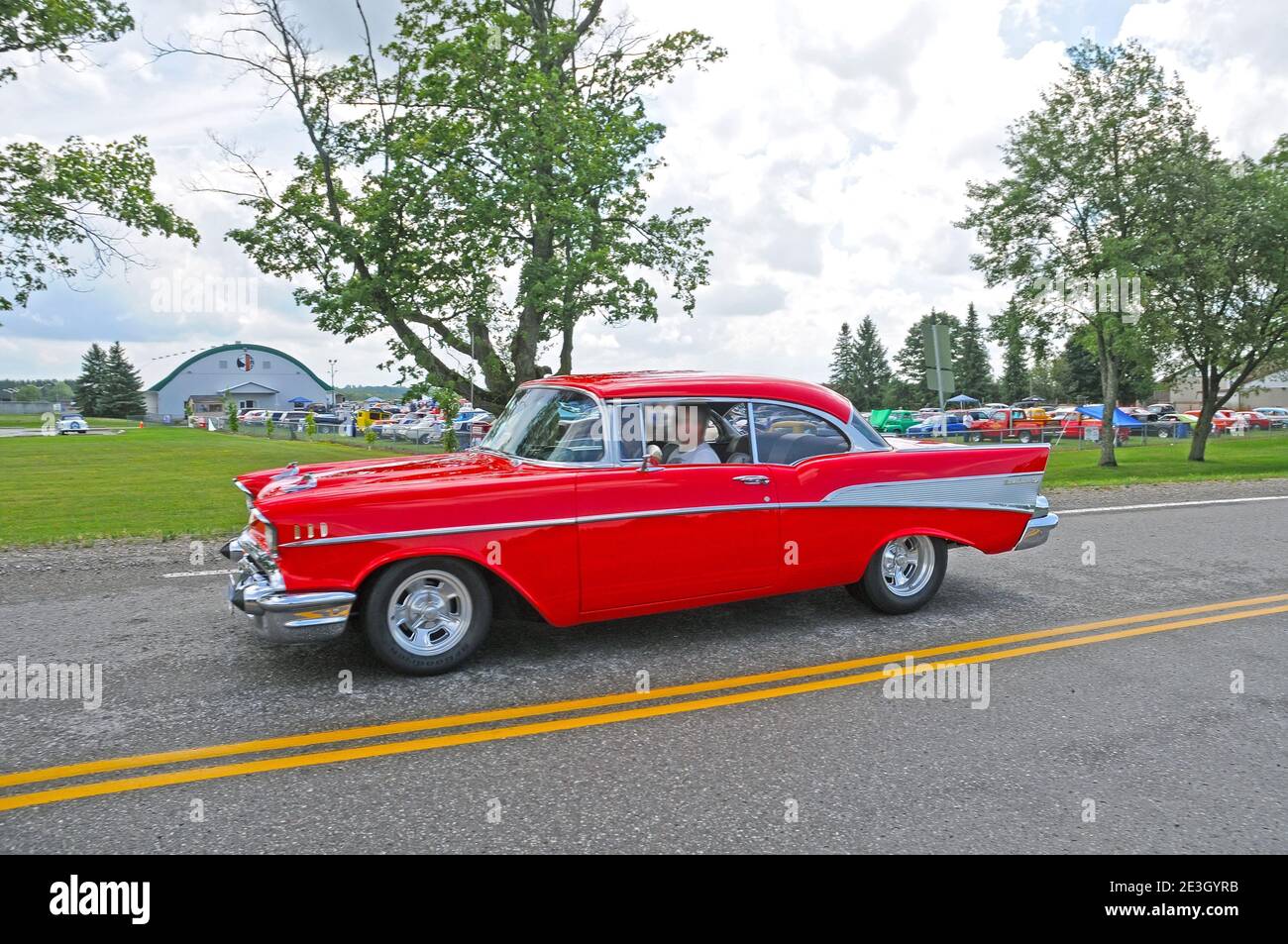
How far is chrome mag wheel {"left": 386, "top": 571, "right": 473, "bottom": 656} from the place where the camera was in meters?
4.87

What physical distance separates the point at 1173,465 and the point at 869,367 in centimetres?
5894

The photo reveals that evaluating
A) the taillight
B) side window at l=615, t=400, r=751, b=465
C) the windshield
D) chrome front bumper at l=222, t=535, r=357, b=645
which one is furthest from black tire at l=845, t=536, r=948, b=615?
the taillight

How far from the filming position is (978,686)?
190 inches

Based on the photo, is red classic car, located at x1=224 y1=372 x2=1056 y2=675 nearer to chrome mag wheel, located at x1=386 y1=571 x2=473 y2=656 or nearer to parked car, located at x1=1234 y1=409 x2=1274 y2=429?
chrome mag wheel, located at x1=386 y1=571 x2=473 y2=656

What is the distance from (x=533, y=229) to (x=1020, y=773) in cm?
1708

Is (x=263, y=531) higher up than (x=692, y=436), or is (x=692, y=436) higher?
(x=692, y=436)

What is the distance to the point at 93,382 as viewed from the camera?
8462 cm

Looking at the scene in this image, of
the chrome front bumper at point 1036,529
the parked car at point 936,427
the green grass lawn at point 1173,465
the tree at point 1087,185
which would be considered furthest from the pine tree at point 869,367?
the chrome front bumper at point 1036,529

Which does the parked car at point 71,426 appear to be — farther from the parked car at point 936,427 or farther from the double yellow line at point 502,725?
the double yellow line at point 502,725

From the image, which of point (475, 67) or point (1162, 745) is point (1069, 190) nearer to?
point (475, 67)

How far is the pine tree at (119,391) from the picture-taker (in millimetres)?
83750

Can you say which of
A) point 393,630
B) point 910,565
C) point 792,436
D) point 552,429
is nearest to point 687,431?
point 792,436

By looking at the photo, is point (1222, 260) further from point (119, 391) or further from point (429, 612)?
point (119, 391)
